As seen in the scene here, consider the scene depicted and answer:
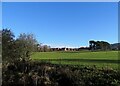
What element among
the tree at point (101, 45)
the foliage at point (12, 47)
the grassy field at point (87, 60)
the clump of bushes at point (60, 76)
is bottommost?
the clump of bushes at point (60, 76)

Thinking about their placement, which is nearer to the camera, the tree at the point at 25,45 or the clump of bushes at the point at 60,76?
the clump of bushes at the point at 60,76

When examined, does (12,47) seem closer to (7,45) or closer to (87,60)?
(7,45)

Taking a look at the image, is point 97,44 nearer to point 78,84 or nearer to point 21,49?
point 21,49

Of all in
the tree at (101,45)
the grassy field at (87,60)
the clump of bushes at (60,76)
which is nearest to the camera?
the clump of bushes at (60,76)

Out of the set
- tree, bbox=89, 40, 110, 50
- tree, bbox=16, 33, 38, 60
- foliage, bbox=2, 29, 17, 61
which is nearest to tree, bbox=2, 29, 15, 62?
foliage, bbox=2, 29, 17, 61

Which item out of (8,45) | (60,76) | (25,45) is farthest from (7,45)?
(60,76)

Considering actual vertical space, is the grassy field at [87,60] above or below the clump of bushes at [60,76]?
above

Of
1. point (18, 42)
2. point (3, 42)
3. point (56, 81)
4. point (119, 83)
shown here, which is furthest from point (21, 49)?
point (119, 83)

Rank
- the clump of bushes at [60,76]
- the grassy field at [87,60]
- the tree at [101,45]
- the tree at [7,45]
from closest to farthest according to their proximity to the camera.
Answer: the clump of bushes at [60,76] → the grassy field at [87,60] → the tree at [7,45] → the tree at [101,45]

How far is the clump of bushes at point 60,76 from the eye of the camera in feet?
68.9

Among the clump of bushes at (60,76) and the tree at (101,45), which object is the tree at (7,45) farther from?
the tree at (101,45)

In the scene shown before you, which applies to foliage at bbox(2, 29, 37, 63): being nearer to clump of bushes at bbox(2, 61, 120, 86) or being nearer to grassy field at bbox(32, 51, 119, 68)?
grassy field at bbox(32, 51, 119, 68)

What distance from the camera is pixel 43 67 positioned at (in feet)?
79.6

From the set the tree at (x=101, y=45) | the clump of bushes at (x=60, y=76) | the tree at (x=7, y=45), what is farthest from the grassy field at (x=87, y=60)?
the tree at (x=101, y=45)
